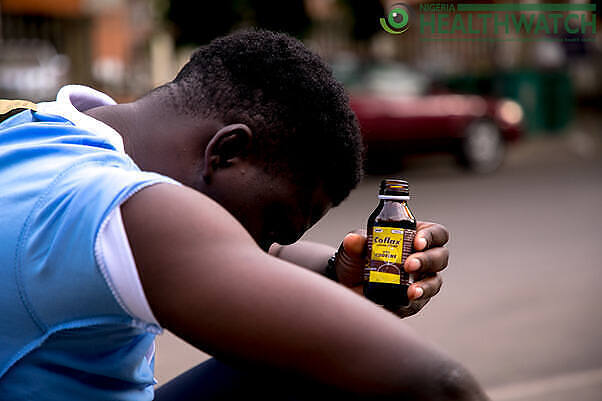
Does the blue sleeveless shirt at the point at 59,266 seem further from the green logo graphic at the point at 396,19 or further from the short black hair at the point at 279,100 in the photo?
the green logo graphic at the point at 396,19

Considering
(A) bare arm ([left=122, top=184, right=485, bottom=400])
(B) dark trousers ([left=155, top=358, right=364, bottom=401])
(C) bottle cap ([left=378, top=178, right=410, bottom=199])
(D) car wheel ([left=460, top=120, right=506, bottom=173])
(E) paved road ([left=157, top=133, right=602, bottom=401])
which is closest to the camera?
(A) bare arm ([left=122, top=184, right=485, bottom=400])

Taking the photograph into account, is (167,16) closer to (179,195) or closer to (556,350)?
(556,350)

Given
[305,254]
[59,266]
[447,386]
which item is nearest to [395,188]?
[305,254]

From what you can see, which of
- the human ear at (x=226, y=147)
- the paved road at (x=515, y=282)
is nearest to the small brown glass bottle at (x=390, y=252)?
the human ear at (x=226, y=147)

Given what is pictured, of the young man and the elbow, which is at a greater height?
the young man

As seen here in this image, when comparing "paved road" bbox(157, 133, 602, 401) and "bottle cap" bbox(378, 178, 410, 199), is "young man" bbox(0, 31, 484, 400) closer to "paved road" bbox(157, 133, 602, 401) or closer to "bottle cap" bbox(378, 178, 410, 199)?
"bottle cap" bbox(378, 178, 410, 199)

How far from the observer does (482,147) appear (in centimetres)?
1189

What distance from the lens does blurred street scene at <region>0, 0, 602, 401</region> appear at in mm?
4266

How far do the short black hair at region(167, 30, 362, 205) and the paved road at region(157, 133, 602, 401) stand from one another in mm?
2386

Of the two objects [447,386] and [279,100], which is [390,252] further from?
[447,386]

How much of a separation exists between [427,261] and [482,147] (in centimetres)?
1041

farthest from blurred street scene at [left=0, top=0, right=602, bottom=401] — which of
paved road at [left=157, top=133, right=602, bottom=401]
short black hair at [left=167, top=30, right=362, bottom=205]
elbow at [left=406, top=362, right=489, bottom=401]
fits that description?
elbow at [left=406, top=362, right=489, bottom=401]

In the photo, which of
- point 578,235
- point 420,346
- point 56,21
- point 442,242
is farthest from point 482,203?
point 56,21

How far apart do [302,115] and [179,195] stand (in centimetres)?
39
